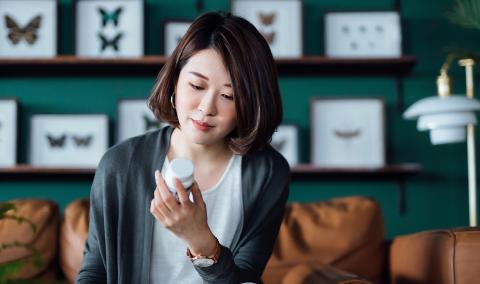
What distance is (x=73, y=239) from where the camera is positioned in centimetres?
216

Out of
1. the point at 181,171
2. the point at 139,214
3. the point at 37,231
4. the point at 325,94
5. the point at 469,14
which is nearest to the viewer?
the point at 181,171

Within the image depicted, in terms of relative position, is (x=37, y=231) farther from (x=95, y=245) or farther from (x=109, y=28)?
(x=109, y=28)

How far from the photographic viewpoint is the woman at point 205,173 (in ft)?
4.24

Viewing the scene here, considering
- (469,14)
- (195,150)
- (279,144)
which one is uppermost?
(469,14)

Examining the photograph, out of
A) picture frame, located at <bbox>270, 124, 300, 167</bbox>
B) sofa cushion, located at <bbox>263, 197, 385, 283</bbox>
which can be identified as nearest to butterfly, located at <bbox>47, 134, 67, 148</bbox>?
picture frame, located at <bbox>270, 124, 300, 167</bbox>

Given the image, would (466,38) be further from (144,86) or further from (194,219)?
(194,219)

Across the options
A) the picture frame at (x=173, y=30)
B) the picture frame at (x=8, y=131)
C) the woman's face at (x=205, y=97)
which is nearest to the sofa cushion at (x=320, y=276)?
the woman's face at (x=205, y=97)

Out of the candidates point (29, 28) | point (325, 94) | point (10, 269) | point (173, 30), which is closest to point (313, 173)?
point (325, 94)

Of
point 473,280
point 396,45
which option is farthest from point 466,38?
point 473,280

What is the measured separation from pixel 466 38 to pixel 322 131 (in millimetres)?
853

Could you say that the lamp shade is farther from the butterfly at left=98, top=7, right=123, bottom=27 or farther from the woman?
the butterfly at left=98, top=7, right=123, bottom=27

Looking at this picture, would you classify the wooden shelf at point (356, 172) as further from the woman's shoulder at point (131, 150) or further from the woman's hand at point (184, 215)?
the woman's hand at point (184, 215)

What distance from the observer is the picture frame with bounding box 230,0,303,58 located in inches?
117

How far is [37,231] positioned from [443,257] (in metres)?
1.30
